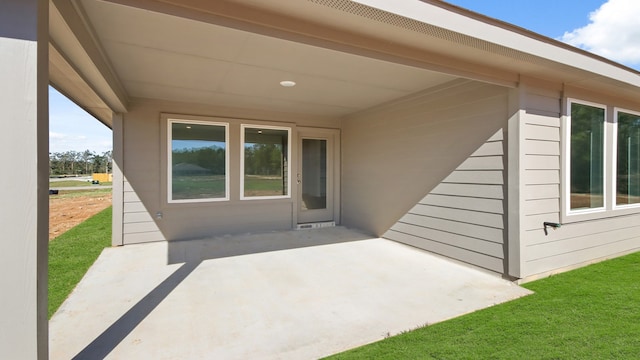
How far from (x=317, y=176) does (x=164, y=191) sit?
9.46 feet

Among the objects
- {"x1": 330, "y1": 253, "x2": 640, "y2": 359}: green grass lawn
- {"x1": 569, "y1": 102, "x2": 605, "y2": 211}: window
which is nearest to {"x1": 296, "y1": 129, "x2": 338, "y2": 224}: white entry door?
{"x1": 569, "y1": 102, "x2": 605, "y2": 211}: window

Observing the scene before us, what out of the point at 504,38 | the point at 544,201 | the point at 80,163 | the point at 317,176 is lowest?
the point at 544,201

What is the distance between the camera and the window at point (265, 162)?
5.92m

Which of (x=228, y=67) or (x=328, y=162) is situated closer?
(x=228, y=67)

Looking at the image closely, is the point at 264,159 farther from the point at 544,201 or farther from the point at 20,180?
the point at 20,180

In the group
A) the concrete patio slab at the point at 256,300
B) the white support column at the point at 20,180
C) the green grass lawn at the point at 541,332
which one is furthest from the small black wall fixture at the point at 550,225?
the white support column at the point at 20,180

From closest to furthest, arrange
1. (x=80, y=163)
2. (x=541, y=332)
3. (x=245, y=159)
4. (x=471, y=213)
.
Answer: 1. (x=541, y=332)
2. (x=471, y=213)
3. (x=245, y=159)
4. (x=80, y=163)

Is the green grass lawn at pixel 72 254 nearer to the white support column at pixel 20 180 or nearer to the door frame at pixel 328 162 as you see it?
the white support column at pixel 20 180

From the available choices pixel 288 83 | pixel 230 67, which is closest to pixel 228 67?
pixel 230 67

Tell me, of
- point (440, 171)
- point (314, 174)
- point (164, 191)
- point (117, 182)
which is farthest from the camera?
point (314, 174)

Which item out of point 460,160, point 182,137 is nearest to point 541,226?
point 460,160

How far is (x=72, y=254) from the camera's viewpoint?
14.6 ft

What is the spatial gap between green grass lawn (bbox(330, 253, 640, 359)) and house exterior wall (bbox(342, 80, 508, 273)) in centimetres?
86

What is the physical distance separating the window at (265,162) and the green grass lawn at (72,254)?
7.98 ft
